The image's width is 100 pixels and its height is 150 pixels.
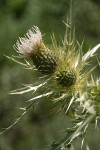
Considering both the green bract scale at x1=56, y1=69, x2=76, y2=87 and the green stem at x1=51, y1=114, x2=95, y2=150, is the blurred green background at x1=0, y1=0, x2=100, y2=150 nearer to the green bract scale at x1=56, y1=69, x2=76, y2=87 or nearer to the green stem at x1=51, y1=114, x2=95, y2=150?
the green bract scale at x1=56, y1=69, x2=76, y2=87

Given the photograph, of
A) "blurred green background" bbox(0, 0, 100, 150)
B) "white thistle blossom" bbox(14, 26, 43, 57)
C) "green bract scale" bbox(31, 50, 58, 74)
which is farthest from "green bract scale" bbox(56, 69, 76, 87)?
"blurred green background" bbox(0, 0, 100, 150)

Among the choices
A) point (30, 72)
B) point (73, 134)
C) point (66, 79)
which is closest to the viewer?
point (73, 134)

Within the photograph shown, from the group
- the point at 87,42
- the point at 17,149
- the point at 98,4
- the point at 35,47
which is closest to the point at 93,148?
the point at 17,149

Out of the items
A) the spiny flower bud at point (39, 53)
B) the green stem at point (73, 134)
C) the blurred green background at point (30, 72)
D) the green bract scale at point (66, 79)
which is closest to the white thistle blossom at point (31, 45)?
the spiny flower bud at point (39, 53)

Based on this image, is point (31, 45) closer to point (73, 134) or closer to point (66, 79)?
point (66, 79)

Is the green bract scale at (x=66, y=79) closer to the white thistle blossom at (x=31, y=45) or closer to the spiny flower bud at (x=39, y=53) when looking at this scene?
the spiny flower bud at (x=39, y=53)

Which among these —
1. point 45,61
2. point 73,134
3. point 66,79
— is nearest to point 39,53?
point 45,61
